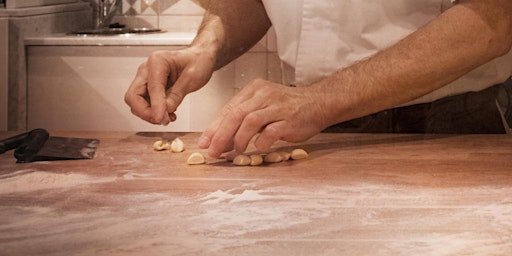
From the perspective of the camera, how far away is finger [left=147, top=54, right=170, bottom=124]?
1.25 m

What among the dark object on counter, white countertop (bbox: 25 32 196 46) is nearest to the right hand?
the dark object on counter

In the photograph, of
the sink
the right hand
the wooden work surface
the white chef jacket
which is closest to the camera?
the wooden work surface

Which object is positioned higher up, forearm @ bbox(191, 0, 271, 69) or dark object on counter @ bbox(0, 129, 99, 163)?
forearm @ bbox(191, 0, 271, 69)

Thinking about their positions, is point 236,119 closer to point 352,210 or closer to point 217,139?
point 217,139

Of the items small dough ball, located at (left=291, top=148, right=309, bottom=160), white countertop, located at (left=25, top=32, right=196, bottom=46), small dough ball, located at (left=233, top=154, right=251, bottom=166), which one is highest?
white countertop, located at (left=25, top=32, right=196, bottom=46)

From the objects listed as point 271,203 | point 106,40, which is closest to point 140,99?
point 271,203

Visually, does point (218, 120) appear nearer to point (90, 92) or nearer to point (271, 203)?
point (271, 203)

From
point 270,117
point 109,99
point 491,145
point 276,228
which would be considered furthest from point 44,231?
point 109,99

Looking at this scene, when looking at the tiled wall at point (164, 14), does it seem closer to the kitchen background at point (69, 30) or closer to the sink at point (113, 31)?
the kitchen background at point (69, 30)

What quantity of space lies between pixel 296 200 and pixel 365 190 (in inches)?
3.5

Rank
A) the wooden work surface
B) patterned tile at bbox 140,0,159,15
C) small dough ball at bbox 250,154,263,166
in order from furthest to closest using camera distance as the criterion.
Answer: patterned tile at bbox 140,0,159,15
small dough ball at bbox 250,154,263,166
the wooden work surface

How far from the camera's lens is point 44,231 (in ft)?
2.42

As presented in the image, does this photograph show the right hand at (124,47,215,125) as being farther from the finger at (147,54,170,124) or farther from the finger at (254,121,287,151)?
the finger at (254,121,287,151)

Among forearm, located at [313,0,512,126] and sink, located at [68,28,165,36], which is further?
sink, located at [68,28,165,36]
